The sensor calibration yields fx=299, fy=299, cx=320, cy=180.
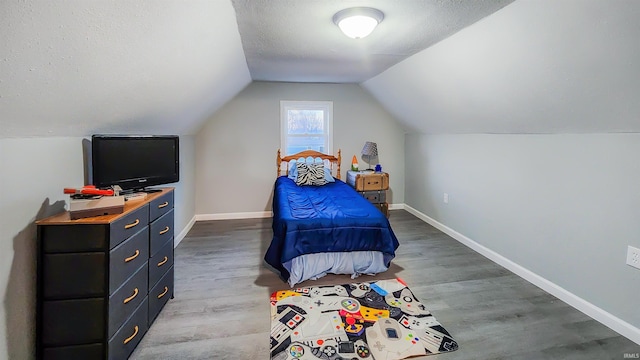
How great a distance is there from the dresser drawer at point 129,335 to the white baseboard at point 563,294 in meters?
3.10

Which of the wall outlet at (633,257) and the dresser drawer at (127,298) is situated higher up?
the wall outlet at (633,257)

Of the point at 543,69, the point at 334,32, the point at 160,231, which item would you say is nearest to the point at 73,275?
the point at 160,231

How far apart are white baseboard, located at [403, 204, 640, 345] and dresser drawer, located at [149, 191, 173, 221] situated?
3.14 metres

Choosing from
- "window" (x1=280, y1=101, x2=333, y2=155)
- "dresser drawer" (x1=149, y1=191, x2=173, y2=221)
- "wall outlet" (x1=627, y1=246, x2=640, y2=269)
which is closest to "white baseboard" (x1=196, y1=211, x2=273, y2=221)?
"window" (x1=280, y1=101, x2=333, y2=155)

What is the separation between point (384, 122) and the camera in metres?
5.02

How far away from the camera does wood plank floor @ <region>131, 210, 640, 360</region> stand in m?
1.84

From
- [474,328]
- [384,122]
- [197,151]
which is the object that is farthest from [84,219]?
[384,122]

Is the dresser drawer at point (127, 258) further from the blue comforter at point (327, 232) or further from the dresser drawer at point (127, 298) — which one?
the blue comforter at point (327, 232)

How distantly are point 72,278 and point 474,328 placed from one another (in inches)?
94.7

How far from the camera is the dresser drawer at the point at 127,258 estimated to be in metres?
1.55

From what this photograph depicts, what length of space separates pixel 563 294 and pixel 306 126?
3.71 metres

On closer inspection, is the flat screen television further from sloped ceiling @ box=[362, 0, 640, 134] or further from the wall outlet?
the wall outlet

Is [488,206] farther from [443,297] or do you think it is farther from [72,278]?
[72,278]

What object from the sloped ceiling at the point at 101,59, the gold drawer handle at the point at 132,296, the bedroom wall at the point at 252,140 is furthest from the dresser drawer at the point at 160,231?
the bedroom wall at the point at 252,140
